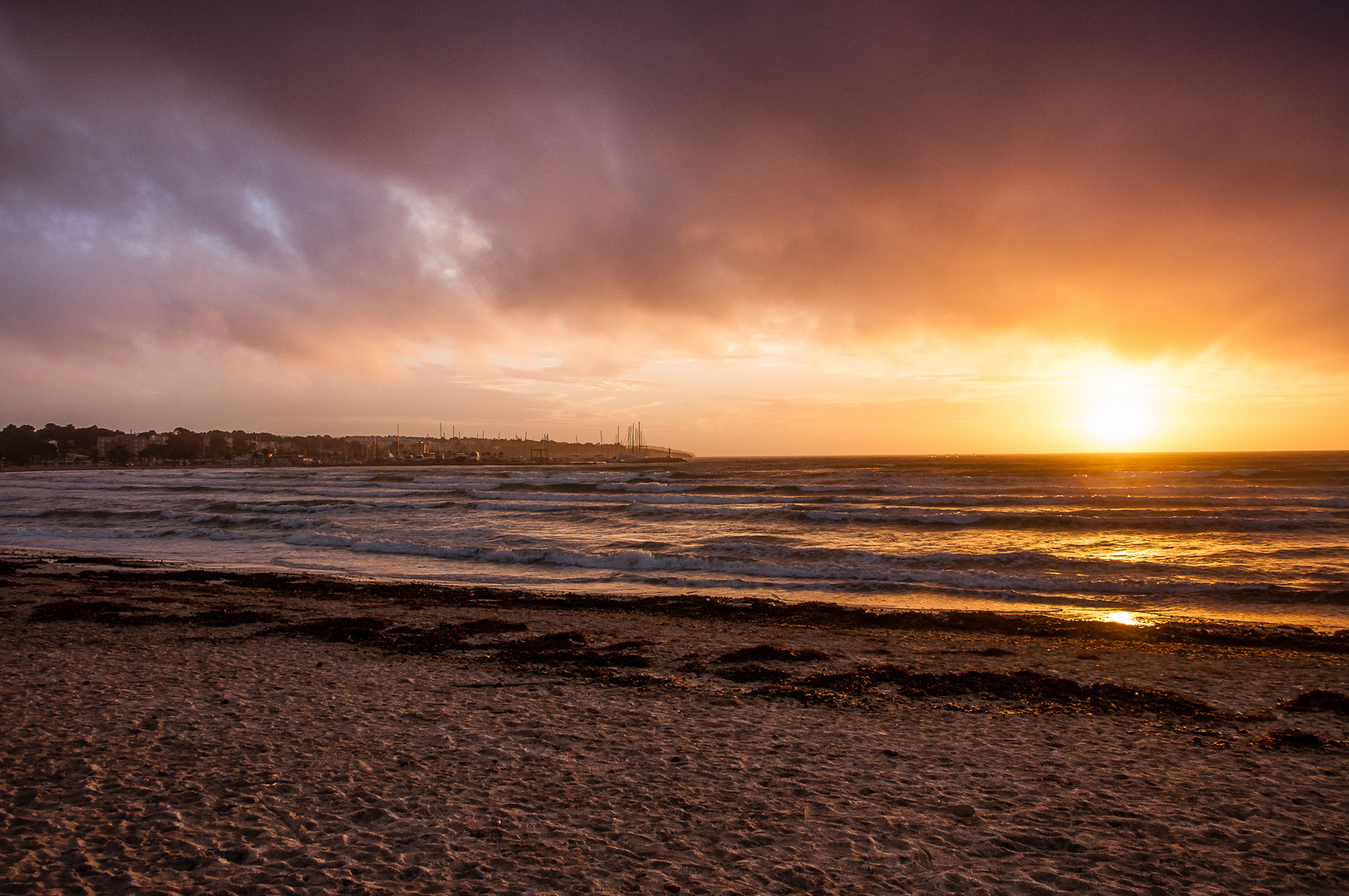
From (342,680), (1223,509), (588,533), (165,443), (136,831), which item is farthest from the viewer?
(165,443)

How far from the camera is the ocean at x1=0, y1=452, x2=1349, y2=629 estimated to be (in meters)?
16.0

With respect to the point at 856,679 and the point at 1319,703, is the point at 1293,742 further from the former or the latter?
the point at 856,679

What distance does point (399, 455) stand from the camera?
645ft

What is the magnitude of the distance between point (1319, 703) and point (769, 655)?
5723 mm

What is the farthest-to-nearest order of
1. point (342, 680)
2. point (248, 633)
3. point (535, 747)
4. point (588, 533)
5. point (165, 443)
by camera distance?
1. point (165, 443)
2. point (588, 533)
3. point (248, 633)
4. point (342, 680)
5. point (535, 747)

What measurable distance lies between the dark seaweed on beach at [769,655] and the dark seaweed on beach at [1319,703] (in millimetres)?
4773

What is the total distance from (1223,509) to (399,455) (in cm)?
19445

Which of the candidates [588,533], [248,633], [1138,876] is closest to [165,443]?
[588,533]

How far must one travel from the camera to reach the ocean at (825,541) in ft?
52.6

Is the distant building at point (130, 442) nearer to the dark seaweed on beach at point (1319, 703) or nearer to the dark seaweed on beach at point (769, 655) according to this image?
the dark seaweed on beach at point (769, 655)

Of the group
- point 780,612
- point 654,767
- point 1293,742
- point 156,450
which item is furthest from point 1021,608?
point 156,450

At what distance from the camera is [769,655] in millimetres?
9242

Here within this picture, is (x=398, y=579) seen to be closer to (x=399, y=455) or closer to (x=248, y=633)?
(x=248, y=633)

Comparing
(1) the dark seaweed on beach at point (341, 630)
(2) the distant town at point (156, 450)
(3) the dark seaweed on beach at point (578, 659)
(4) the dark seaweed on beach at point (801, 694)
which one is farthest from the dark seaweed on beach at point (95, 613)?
(2) the distant town at point (156, 450)
